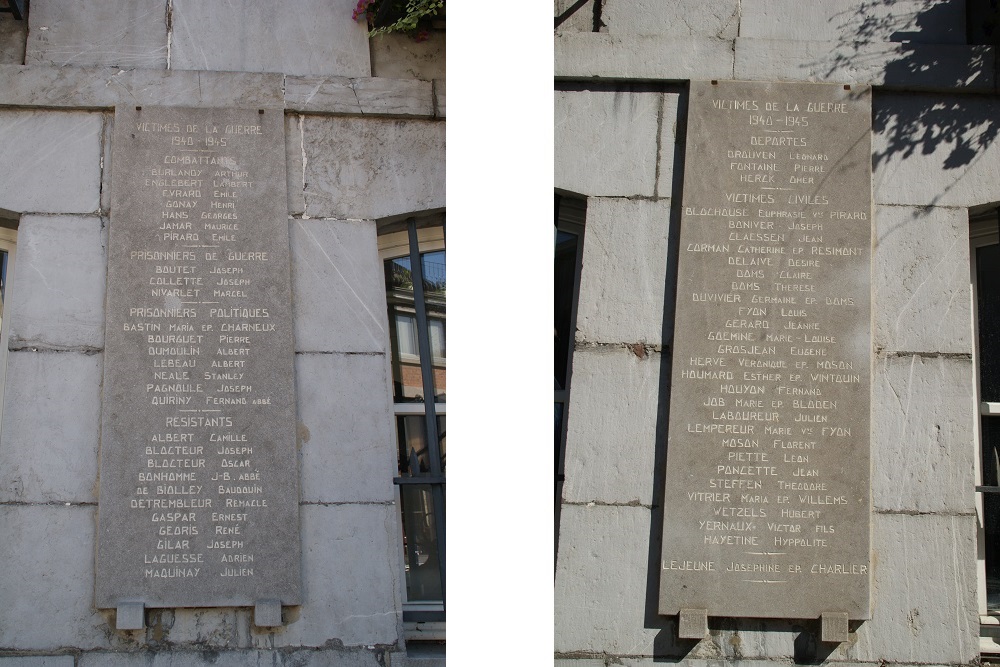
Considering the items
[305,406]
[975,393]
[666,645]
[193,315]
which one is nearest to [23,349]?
[193,315]

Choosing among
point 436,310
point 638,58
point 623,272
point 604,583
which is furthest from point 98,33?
point 604,583

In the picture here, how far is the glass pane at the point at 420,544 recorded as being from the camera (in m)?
5.13

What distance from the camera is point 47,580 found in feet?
14.9

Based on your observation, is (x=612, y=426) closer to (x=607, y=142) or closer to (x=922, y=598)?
(x=607, y=142)

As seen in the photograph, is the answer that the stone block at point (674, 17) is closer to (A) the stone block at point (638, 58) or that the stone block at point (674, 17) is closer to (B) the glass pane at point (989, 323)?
(A) the stone block at point (638, 58)

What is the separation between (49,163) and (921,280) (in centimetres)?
463

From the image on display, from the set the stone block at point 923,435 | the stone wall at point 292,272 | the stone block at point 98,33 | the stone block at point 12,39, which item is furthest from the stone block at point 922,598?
the stone block at point 12,39

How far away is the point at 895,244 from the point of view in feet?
15.5

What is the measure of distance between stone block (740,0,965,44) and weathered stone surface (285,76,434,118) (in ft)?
5.98

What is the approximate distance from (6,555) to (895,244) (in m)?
4.84

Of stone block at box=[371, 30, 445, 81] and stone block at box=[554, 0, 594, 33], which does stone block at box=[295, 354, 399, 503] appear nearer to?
stone block at box=[371, 30, 445, 81]

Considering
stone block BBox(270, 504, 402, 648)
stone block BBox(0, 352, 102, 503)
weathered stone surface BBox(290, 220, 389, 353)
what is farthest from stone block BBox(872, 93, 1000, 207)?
stone block BBox(0, 352, 102, 503)

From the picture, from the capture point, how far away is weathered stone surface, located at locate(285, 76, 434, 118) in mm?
4957

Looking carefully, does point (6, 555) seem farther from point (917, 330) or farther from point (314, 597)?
→ point (917, 330)
